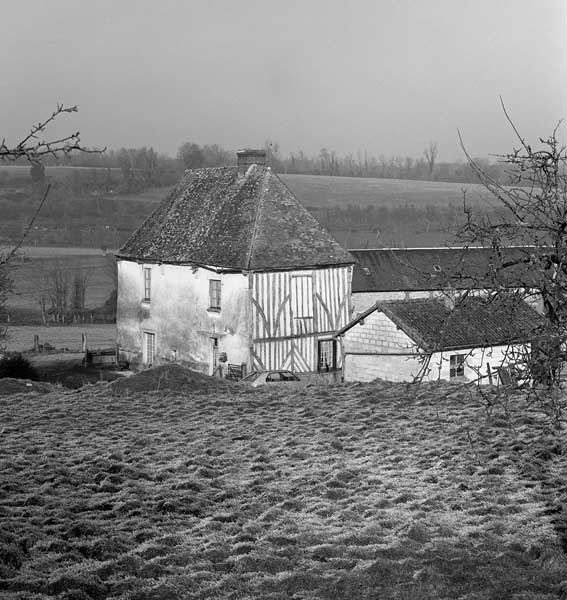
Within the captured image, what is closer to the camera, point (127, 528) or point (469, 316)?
point (127, 528)

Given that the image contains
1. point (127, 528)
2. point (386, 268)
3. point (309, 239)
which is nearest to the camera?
point (127, 528)

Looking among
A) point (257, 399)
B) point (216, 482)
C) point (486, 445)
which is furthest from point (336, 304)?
point (216, 482)

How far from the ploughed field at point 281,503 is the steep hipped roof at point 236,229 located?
10784 mm

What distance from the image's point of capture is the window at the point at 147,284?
108ft

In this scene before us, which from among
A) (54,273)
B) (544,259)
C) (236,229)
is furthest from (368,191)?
(544,259)

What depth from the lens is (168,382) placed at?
73.9 feet

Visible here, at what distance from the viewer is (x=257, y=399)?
68.1 ft

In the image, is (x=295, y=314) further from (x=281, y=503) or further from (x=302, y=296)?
(x=281, y=503)

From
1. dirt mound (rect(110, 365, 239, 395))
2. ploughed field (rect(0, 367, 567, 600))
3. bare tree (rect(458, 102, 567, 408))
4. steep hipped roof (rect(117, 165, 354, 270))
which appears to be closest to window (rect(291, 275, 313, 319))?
steep hipped roof (rect(117, 165, 354, 270))

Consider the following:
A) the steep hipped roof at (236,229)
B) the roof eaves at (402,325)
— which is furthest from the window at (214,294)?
the roof eaves at (402,325)

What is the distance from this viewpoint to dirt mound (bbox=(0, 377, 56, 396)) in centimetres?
2192

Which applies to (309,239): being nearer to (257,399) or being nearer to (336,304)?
(336,304)

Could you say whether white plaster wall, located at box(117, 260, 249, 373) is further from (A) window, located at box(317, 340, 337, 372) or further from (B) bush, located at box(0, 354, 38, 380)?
(B) bush, located at box(0, 354, 38, 380)

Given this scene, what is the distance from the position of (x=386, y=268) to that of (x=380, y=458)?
28276 mm
